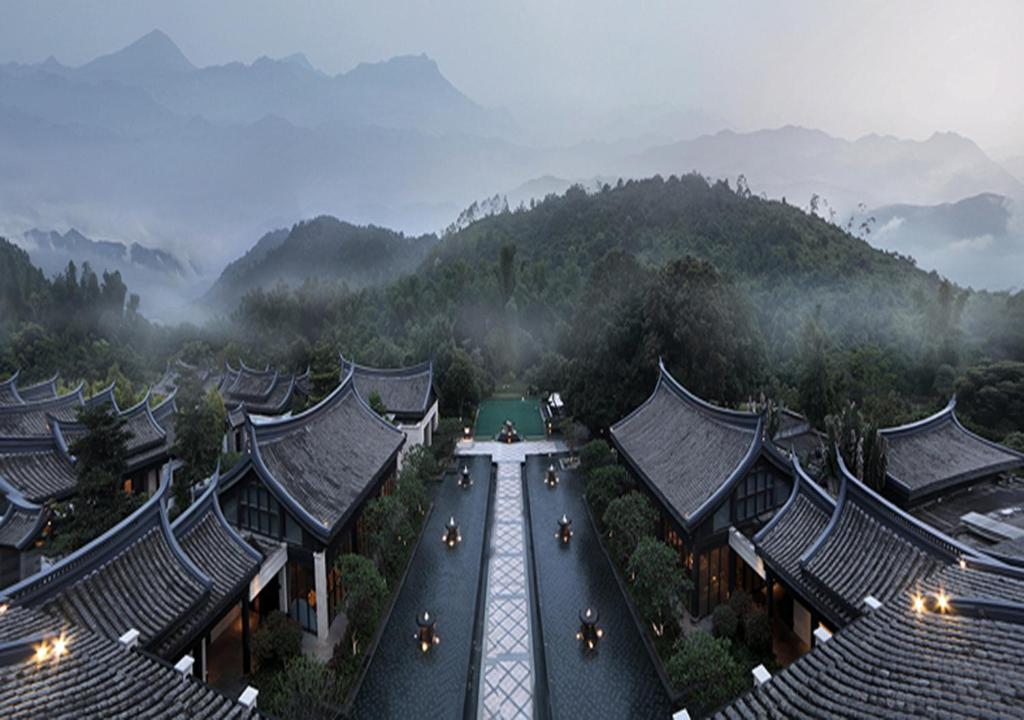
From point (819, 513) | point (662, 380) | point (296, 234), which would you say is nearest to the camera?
point (819, 513)

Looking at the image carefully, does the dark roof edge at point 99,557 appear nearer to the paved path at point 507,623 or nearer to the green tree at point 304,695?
the green tree at point 304,695

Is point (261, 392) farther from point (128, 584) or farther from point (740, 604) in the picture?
point (740, 604)

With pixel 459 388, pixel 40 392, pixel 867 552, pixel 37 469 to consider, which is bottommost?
pixel 459 388

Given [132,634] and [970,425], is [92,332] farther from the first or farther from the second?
[970,425]

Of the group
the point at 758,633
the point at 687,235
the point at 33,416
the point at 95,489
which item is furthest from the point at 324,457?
the point at 687,235

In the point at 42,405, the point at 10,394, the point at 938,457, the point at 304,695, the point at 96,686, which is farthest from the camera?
the point at 10,394

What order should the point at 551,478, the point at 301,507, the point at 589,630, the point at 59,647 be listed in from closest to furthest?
the point at 59,647, the point at 301,507, the point at 589,630, the point at 551,478

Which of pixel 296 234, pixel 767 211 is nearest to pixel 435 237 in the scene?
pixel 296 234
